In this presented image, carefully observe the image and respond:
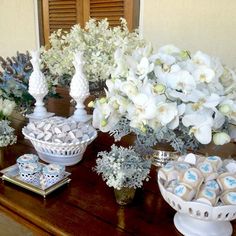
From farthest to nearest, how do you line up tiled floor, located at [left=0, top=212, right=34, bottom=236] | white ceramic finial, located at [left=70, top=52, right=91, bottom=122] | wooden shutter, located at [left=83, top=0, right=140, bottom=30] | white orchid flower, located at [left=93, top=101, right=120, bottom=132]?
wooden shutter, located at [left=83, top=0, right=140, bottom=30], tiled floor, located at [left=0, top=212, right=34, bottom=236], white ceramic finial, located at [left=70, top=52, right=91, bottom=122], white orchid flower, located at [left=93, top=101, right=120, bottom=132]

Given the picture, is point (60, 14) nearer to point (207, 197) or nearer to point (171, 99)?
point (171, 99)

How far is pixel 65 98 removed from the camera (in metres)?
1.74

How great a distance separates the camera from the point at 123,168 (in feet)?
2.37

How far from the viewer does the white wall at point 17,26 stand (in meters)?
3.21

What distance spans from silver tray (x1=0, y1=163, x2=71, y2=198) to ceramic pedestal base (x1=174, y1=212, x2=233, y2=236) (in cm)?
35

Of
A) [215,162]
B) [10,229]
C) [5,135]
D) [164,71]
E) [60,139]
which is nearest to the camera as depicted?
[215,162]

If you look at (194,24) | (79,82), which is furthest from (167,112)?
(194,24)

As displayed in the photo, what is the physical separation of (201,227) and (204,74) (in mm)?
370

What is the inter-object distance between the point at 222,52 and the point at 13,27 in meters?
2.43

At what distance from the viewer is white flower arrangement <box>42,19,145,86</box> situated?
4.36 feet

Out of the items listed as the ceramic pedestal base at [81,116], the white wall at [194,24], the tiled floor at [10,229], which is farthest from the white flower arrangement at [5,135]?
the white wall at [194,24]

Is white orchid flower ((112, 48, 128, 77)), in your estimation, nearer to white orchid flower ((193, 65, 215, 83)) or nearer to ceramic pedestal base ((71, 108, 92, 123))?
white orchid flower ((193, 65, 215, 83))

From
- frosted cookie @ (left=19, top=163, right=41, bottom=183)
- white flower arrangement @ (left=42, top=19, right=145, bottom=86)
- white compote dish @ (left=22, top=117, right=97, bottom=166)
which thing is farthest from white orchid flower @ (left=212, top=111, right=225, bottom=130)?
white flower arrangement @ (left=42, top=19, right=145, bottom=86)

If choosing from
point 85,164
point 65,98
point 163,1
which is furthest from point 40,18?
point 85,164
